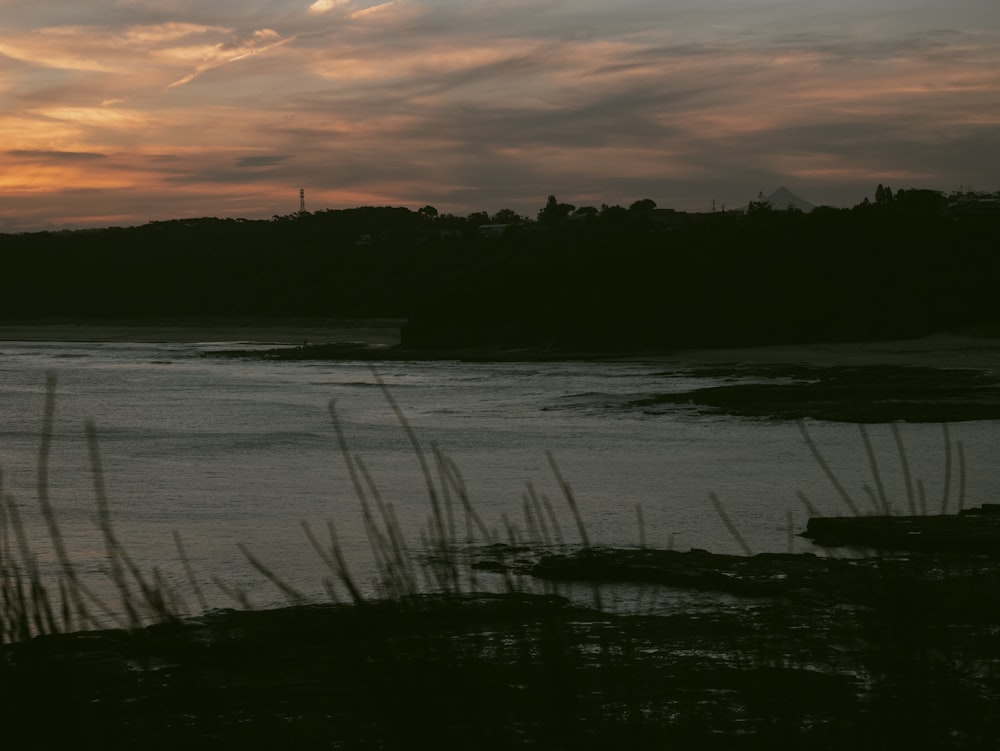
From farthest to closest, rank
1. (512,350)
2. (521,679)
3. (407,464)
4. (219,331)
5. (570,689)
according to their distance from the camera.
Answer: (219,331), (512,350), (407,464), (521,679), (570,689)

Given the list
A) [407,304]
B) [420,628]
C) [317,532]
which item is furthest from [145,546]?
[407,304]

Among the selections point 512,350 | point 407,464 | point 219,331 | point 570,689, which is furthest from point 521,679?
point 219,331

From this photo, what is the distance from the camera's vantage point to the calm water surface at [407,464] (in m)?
12.2

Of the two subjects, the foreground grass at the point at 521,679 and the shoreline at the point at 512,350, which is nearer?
Result: the foreground grass at the point at 521,679

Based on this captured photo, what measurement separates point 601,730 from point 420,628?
0.56 m

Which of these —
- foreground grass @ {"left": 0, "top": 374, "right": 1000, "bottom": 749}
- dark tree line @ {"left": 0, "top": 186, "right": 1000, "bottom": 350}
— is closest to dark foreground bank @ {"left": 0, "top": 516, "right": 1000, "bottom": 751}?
foreground grass @ {"left": 0, "top": 374, "right": 1000, "bottom": 749}

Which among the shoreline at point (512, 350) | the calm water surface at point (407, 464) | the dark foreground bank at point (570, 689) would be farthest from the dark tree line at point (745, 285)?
the dark foreground bank at point (570, 689)

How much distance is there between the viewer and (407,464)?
18.3 m

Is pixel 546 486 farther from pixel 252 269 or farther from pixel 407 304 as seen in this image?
pixel 252 269

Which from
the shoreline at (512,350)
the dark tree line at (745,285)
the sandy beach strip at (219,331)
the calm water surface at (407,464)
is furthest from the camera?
the sandy beach strip at (219,331)

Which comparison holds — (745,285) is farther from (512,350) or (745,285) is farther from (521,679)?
(521,679)

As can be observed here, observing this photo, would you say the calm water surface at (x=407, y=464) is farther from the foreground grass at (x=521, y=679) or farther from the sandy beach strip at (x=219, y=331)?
the sandy beach strip at (x=219, y=331)

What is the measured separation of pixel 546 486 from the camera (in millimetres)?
15625

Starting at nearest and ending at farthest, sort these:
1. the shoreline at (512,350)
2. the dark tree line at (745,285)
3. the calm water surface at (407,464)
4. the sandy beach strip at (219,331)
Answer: the calm water surface at (407,464), the shoreline at (512,350), the dark tree line at (745,285), the sandy beach strip at (219,331)
